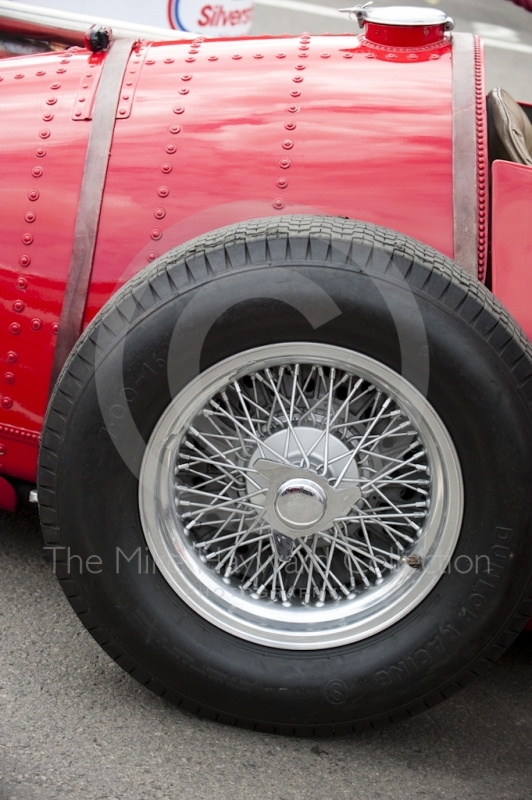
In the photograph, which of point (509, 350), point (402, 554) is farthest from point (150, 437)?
point (509, 350)

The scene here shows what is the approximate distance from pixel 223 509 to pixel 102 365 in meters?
0.46

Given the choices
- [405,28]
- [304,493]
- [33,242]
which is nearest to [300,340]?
[304,493]

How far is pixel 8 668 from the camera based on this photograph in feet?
7.71

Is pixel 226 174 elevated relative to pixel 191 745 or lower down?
elevated

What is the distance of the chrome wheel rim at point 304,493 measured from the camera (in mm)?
2143

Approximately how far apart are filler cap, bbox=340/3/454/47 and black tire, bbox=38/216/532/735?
78cm

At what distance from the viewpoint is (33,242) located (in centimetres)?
236

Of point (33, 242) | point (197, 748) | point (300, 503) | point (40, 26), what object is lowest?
point (197, 748)

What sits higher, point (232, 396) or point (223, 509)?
point (232, 396)

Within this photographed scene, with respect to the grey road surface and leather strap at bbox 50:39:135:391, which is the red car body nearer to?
leather strap at bbox 50:39:135:391

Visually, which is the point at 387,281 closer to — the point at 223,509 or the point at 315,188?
the point at 315,188

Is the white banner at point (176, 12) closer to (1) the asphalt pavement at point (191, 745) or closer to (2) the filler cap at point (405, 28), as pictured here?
(2) the filler cap at point (405, 28)

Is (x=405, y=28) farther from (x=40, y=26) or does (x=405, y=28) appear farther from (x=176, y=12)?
(x=176, y=12)

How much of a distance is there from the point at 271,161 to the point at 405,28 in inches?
24.9
